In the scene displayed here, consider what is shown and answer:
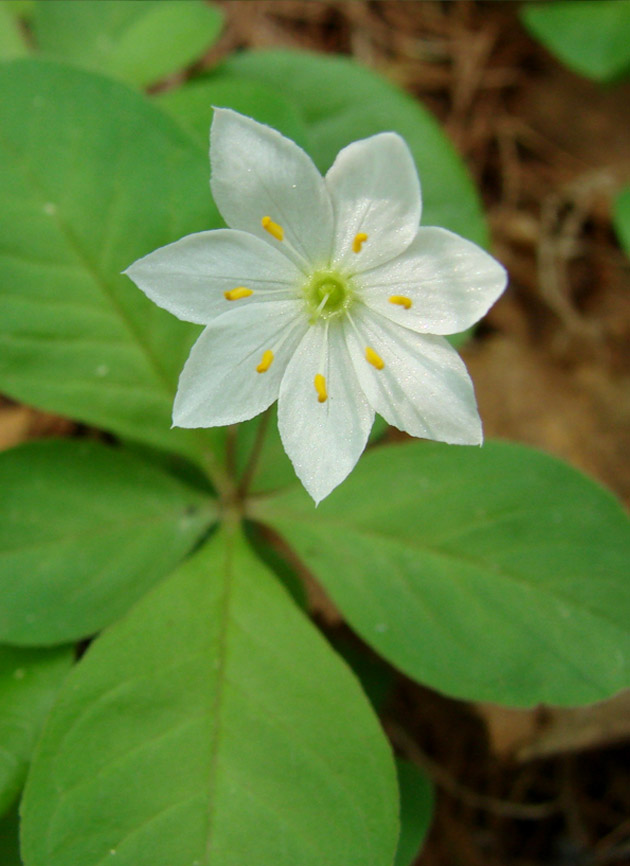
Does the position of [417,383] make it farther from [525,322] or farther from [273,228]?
[525,322]

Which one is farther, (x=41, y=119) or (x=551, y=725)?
(x=551, y=725)

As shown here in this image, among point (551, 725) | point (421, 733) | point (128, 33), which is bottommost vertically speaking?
point (421, 733)

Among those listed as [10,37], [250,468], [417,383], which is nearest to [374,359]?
[417,383]

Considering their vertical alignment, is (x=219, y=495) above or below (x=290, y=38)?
below

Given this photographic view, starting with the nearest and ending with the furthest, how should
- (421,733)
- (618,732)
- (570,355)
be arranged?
1. (618,732)
2. (421,733)
3. (570,355)

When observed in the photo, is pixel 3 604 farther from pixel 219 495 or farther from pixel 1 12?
pixel 1 12

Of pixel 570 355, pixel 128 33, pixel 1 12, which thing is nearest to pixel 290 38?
pixel 128 33
